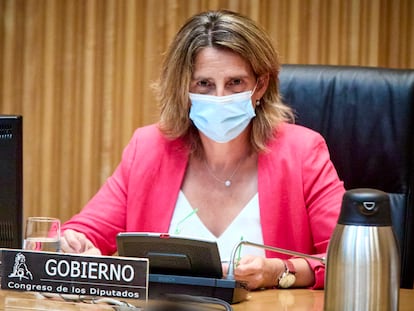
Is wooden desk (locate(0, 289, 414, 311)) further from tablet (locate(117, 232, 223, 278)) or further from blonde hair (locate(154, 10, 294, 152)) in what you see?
blonde hair (locate(154, 10, 294, 152))

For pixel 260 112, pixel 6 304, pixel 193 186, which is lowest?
pixel 6 304

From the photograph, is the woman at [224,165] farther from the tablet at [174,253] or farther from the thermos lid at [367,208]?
the thermos lid at [367,208]

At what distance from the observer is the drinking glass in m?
1.71

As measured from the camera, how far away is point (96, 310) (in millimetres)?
1526

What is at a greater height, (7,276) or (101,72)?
(101,72)

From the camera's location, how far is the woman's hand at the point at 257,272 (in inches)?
73.0

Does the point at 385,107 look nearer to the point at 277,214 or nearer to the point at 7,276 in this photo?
the point at 277,214

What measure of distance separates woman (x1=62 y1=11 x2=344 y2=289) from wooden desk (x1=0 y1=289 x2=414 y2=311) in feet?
1.11

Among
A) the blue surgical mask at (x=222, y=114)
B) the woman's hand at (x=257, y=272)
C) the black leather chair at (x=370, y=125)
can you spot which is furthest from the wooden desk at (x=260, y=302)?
the blue surgical mask at (x=222, y=114)

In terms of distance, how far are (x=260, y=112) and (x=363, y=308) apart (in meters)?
1.05

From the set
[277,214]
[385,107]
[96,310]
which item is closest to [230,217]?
[277,214]

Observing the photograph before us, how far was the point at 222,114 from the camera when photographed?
7.44ft

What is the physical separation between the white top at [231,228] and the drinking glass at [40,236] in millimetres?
591

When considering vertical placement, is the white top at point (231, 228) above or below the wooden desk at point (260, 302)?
above
